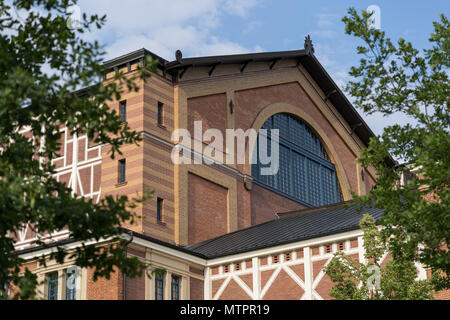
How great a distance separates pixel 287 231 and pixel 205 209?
562cm

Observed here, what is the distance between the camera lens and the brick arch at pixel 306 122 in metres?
42.2

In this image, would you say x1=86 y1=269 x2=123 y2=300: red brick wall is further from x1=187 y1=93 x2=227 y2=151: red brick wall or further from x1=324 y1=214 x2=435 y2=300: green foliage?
x1=187 y1=93 x2=227 y2=151: red brick wall

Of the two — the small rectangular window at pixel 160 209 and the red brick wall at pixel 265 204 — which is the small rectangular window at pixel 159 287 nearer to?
the small rectangular window at pixel 160 209

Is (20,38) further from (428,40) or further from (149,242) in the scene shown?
(149,242)

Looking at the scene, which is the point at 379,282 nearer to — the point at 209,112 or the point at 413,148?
the point at 413,148

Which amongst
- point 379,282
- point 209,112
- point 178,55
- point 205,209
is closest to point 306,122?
point 209,112

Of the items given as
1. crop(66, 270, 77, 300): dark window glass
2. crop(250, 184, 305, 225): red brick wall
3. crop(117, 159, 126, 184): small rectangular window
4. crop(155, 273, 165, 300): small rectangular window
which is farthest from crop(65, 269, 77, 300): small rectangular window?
crop(250, 184, 305, 225): red brick wall

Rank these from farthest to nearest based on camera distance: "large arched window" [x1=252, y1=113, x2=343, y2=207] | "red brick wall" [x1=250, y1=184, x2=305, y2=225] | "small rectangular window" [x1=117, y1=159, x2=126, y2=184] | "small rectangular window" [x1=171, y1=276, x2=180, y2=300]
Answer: "large arched window" [x1=252, y1=113, x2=343, y2=207] < "red brick wall" [x1=250, y1=184, x2=305, y2=225] < "small rectangular window" [x1=117, y1=159, x2=126, y2=184] < "small rectangular window" [x1=171, y1=276, x2=180, y2=300]

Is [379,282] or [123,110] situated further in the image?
[123,110]

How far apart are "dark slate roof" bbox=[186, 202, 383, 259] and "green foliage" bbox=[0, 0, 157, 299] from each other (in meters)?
15.3

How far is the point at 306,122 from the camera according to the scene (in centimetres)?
4688

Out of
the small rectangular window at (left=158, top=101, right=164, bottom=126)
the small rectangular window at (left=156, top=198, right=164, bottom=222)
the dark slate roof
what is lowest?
the dark slate roof

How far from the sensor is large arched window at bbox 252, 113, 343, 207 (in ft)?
142
